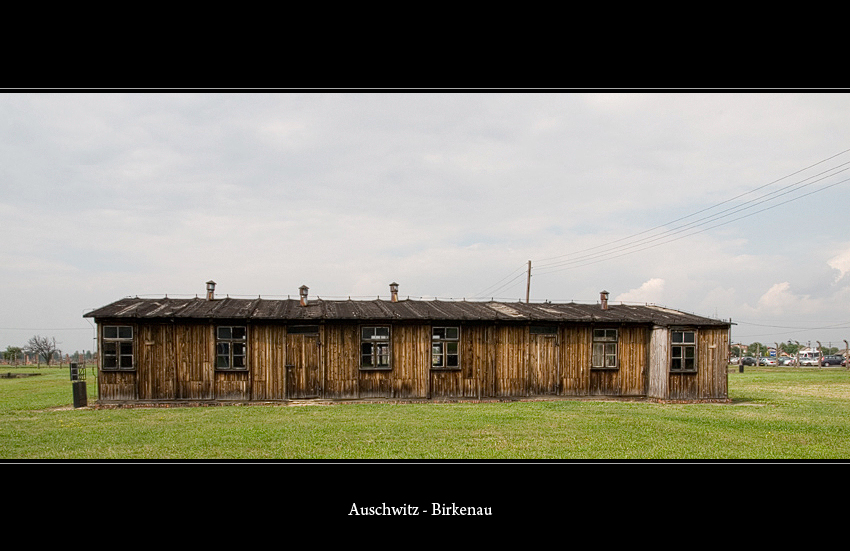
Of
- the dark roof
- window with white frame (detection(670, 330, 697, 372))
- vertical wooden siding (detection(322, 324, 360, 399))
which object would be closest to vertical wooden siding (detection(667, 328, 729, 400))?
window with white frame (detection(670, 330, 697, 372))

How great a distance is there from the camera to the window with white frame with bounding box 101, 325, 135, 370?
69.8 feet

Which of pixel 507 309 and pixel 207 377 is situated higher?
pixel 507 309

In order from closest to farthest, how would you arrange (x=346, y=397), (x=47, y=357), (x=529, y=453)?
(x=529, y=453), (x=346, y=397), (x=47, y=357)

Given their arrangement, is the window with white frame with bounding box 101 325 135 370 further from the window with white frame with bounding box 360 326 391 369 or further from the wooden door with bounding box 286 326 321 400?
the window with white frame with bounding box 360 326 391 369

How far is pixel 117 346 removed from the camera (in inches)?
840

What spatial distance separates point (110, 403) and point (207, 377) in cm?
353

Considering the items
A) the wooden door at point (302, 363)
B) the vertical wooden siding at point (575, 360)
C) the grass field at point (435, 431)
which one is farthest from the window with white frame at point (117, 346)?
the vertical wooden siding at point (575, 360)

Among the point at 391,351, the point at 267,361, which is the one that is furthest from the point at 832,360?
the point at 267,361

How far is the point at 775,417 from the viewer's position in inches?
708

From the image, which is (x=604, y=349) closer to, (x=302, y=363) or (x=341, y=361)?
(x=341, y=361)

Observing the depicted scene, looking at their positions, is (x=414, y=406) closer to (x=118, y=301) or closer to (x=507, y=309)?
(x=507, y=309)

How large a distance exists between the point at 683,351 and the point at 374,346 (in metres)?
13.0

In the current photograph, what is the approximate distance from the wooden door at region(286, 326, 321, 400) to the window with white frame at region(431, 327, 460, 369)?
469 centimetres

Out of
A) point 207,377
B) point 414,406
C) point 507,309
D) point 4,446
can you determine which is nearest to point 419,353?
point 414,406
